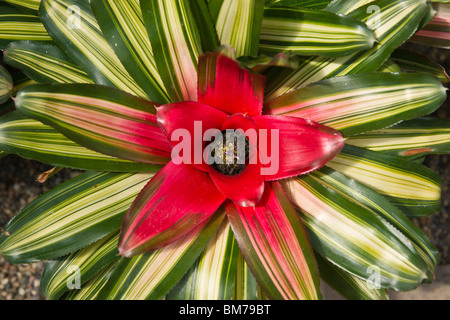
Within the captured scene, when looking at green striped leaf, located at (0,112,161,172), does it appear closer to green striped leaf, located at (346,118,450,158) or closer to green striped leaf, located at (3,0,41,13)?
green striped leaf, located at (3,0,41,13)

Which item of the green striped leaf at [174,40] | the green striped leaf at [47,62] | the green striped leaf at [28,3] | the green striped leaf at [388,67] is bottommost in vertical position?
→ the green striped leaf at [174,40]

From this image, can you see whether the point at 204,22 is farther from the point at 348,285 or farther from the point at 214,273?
the point at 348,285

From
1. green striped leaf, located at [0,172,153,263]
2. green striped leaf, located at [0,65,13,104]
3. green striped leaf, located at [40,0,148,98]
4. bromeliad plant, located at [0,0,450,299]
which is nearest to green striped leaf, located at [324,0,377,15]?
bromeliad plant, located at [0,0,450,299]

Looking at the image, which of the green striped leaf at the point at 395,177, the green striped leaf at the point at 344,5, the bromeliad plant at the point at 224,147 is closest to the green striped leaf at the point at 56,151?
the bromeliad plant at the point at 224,147

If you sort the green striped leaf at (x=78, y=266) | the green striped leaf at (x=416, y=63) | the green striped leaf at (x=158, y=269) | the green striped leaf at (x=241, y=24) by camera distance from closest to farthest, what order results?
the green striped leaf at (x=241, y=24) → the green striped leaf at (x=158, y=269) → the green striped leaf at (x=78, y=266) → the green striped leaf at (x=416, y=63)

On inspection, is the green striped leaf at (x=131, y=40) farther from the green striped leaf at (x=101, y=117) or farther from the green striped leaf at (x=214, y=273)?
the green striped leaf at (x=214, y=273)

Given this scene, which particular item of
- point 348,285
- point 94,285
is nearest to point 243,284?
point 348,285

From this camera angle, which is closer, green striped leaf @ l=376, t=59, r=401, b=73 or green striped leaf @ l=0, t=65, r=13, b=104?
green striped leaf @ l=376, t=59, r=401, b=73
